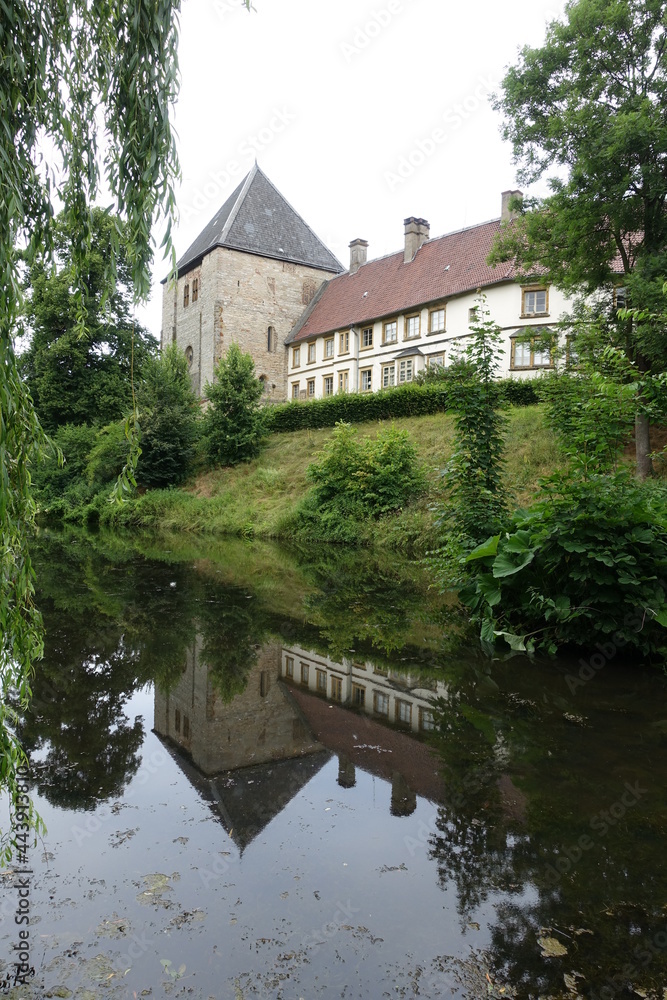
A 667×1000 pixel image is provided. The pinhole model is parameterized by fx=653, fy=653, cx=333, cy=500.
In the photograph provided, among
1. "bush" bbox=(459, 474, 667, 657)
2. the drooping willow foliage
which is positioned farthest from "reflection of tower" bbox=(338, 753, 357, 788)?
"bush" bbox=(459, 474, 667, 657)

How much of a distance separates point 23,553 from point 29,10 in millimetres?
2378

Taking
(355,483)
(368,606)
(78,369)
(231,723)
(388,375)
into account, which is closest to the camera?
(231,723)

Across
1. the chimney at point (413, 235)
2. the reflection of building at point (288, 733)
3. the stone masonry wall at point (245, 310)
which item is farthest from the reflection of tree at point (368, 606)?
the stone masonry wall at point (245, 310)

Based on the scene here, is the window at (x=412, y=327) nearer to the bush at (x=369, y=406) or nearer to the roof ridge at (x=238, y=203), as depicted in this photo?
the bush at (x=369, y=406)

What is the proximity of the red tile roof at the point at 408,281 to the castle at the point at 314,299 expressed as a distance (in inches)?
3.2

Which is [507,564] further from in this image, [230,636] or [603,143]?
[603,143]

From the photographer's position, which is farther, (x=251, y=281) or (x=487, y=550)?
(x=251, y=281)

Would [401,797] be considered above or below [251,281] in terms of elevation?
below

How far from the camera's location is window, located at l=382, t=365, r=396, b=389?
37938 mm

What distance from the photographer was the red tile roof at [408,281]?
3447 centimetres

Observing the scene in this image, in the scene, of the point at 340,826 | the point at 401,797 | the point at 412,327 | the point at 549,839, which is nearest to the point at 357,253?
the point at 412,327

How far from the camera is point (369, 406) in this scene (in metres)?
29.6

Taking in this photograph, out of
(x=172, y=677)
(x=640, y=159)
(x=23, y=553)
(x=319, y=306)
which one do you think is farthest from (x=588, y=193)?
(x=319, y=306)

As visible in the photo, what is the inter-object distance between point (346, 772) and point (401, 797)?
20.5 inches
